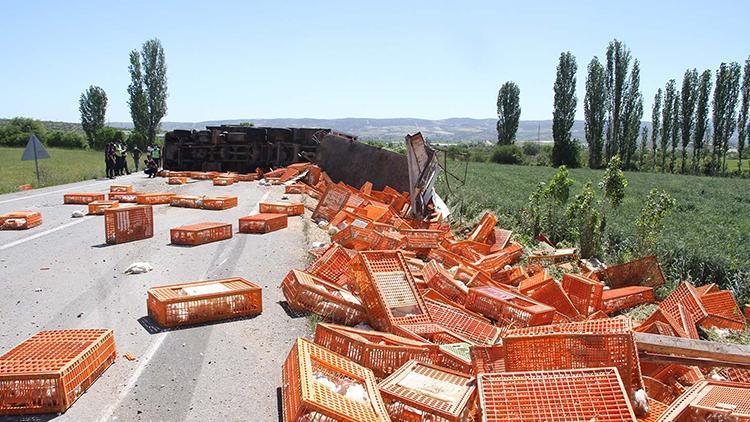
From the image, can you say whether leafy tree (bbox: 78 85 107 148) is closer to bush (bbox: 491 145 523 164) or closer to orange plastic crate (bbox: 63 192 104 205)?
bush (bbox: 491 145 523 164)

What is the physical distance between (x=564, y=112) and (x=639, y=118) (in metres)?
8.21

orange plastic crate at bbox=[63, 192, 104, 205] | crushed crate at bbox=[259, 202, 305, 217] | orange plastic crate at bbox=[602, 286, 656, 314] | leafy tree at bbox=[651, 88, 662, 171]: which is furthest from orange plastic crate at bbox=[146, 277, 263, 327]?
leafy tree at bbox=[651, 88, 662, 171]

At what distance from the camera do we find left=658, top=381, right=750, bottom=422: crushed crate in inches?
177

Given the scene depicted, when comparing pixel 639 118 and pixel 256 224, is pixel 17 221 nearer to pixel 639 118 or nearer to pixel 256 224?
pixel 256 224

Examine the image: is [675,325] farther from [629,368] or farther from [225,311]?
[225,311]

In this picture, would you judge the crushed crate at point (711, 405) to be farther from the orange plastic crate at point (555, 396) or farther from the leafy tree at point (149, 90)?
the leafy tree at point (149, 90)

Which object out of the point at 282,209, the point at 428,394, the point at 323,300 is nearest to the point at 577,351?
the point at 428,394

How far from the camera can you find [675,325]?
23.7ft

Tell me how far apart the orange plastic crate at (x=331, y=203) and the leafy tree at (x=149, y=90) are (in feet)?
185

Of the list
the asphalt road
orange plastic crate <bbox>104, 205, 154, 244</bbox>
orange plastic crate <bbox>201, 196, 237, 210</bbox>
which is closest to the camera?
the asphalt road

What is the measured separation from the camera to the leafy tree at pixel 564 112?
67.6 meters

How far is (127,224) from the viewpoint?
35.9ft

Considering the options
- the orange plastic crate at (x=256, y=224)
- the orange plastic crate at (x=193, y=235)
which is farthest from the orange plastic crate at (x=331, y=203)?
the orange plastic crate at (x=193, y=235)

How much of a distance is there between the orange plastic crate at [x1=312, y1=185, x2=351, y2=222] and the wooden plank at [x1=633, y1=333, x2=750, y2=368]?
866 centimetres
